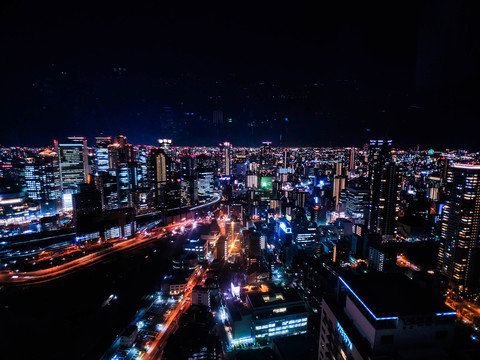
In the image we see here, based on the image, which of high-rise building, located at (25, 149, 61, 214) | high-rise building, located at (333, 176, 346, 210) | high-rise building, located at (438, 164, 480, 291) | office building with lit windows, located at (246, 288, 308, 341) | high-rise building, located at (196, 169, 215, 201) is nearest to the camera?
office building with lit windows, located at (246, 288, 308, 341)

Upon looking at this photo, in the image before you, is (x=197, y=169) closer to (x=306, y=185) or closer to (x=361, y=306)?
(x=306, y=185)

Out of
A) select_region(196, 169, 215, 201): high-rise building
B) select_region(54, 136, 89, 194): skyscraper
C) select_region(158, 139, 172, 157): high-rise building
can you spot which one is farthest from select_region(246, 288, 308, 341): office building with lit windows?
select_region(54, 136, 89, 194): skyscraper

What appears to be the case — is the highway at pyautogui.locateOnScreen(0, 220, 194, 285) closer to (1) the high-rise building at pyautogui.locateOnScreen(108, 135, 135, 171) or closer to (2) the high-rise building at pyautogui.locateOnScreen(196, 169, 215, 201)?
(2) the high-rise building at pyautogui.locateOnScreen(196, 169, 215, 201)

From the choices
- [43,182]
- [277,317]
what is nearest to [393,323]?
[277,317]

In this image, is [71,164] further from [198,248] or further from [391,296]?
[391,296]

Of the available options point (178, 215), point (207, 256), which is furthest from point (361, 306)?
point (178, 215)

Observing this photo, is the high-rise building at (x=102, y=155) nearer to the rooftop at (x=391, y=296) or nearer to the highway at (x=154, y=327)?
the highway at (x=154, y=327)

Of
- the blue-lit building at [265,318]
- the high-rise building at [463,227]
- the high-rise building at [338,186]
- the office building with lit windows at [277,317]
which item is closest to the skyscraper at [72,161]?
the blue-lit building at [265,318]
